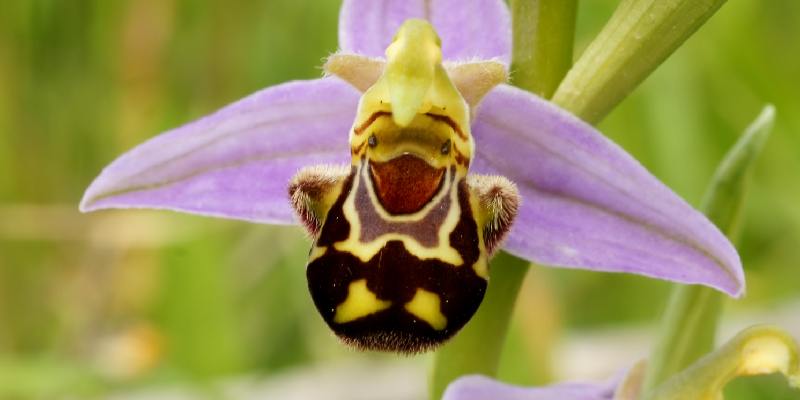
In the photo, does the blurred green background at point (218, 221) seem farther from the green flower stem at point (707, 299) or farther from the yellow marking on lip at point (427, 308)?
the yellow marking on lip at point (427, 308)

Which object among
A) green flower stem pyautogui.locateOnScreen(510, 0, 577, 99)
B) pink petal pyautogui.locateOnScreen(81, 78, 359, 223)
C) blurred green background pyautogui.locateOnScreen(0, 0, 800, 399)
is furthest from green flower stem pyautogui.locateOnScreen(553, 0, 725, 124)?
blurred green background pyautogui.locateOnScreen(0, 0, 800, 399)

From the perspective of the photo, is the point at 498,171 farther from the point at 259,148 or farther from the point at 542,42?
the point at 259,148

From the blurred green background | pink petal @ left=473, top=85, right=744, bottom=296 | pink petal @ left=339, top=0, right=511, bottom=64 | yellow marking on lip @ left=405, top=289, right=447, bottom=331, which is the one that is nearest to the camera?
yellow marking on lip @ left=405, top=289, right=447, bottom=331

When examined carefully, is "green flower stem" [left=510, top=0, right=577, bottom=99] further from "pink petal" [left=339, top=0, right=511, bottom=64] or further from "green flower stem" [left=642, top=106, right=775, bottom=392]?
"green flower stem" [left=642, top=106, right=775, bottom=392]

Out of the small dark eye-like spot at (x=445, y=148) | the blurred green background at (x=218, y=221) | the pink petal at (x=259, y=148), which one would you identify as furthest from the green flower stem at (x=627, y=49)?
the blurred green background at (x=218, y=221)

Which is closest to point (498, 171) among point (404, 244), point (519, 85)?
point (519, 85)
